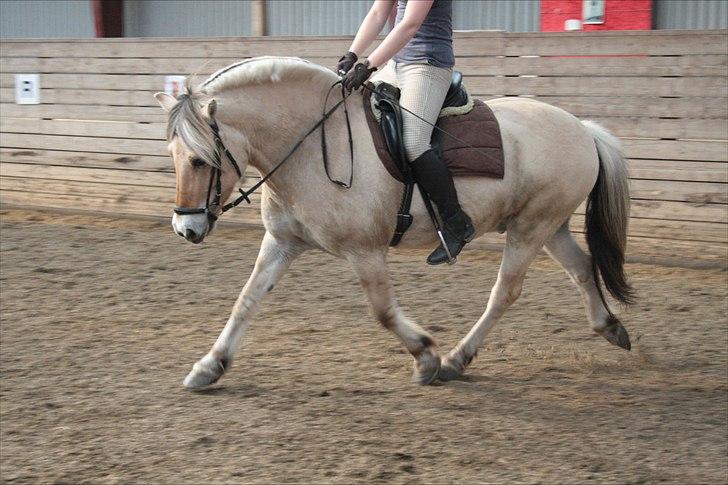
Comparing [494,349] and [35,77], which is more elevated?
[35,77]

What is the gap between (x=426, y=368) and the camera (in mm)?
4785

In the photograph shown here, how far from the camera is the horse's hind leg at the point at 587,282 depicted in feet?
17.5

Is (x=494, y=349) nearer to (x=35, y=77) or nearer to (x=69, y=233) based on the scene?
(x=69, y=233)

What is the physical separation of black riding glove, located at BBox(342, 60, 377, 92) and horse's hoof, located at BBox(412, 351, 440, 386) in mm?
1308

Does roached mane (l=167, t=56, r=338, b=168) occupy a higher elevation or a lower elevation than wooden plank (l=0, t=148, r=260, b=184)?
higher

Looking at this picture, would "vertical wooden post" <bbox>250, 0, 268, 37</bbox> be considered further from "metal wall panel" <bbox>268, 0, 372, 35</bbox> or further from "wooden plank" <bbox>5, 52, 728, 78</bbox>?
"metal wall panel" <bbox>268, 0, 372, 35</bbox>

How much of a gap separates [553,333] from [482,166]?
1.47 m

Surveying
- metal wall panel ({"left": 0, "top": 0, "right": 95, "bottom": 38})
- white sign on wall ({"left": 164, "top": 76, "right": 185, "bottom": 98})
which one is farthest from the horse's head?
metal wall panel ({"left": 0, "top": 0, "right": 95, "bottom": 38})

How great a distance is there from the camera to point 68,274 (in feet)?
23.5

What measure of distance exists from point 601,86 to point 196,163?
14.3 ft

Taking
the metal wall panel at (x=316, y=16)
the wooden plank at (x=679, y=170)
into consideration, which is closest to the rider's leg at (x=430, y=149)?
the wooden plank at (x=679, y=170)

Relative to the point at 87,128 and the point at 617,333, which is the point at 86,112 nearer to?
the point at 87,128

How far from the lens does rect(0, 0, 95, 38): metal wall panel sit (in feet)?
49.4

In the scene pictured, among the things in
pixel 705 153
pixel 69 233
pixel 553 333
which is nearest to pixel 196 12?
pixel 69 233
